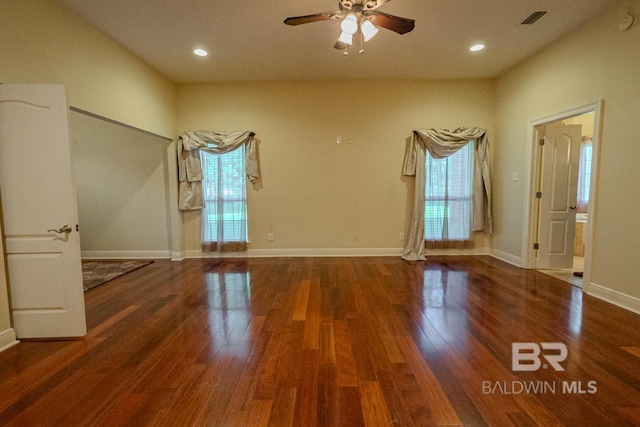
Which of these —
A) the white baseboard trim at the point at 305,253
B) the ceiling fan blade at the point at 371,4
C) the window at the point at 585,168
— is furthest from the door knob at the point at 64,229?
the window at the point at 585,168

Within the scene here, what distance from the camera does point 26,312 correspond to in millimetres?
2242

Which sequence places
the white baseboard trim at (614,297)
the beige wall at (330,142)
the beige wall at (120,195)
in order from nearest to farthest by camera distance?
the white baseboard trim at (614,297) → the beige wall at (330,142) → the beige wall at (120,195)

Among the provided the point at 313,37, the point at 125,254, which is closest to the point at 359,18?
the point at 313,37

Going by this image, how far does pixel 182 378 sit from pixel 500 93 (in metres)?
5.85

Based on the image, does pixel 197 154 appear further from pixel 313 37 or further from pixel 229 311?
pixel 229 311

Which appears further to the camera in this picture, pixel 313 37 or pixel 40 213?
pixel 313 37

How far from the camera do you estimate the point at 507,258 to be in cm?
454

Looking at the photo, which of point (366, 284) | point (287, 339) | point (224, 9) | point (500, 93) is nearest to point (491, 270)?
point (366, 284)

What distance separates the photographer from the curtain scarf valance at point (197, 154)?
469 centimetres

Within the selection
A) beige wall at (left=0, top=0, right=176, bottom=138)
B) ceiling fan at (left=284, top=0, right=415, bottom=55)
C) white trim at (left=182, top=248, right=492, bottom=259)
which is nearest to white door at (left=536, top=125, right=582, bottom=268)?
white trim at (left=182, top=248, right=492, bottom=259)

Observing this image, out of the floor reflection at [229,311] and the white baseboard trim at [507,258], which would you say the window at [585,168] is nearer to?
the white baseboard trim at [507,258]

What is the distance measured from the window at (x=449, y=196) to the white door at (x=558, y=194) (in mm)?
1033

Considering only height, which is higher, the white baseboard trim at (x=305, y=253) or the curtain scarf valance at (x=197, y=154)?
the curtain scarf valance at (x=197, y=154)

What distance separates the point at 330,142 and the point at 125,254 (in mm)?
4299
